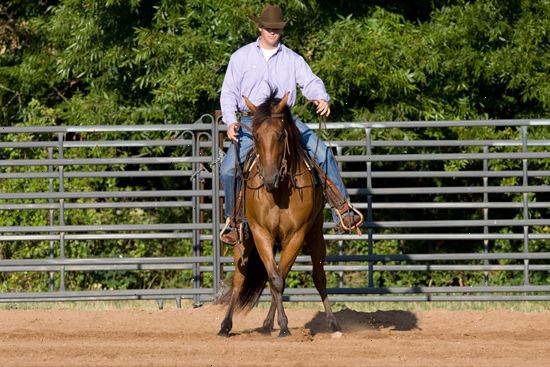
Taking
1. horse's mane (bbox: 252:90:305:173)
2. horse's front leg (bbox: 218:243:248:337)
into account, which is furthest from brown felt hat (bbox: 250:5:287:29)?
horse's front leg (bbox: 218:243:248:337)

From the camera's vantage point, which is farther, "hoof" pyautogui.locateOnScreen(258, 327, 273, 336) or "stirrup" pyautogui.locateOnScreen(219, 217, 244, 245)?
"hoof" pyautogui.locateOnScreen(258, 327, 273, 336)

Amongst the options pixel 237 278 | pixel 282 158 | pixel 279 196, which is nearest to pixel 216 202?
pixel 237 278

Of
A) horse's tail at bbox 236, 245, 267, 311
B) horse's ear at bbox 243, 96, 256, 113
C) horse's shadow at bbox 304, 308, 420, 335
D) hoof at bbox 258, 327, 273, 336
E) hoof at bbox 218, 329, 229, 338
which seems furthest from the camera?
horse's shadow at bbox 304, 308, 420, 335

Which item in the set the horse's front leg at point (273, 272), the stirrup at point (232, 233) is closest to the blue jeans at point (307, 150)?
the stirrup at point (232, 233)

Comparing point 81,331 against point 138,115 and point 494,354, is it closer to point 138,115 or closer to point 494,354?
point 494,354

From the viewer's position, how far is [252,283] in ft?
37.2

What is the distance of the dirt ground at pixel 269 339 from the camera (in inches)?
358

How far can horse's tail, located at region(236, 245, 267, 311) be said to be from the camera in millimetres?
11273

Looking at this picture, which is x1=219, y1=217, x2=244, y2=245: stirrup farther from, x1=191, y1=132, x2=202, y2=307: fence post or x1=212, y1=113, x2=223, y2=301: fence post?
x1=191, y1=132, x2=202, y2=307: fence post

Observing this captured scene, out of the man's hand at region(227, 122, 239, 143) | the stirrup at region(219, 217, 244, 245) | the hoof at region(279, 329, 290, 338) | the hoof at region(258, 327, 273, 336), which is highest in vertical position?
the man's hand at region(227, 122, 239, 143)

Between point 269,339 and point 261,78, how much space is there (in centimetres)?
230

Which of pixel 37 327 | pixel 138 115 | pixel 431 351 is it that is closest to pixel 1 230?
pixel 37 327

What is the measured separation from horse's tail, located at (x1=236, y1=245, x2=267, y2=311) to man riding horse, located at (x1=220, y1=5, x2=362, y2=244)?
0.33 metres

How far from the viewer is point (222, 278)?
13.4 m
